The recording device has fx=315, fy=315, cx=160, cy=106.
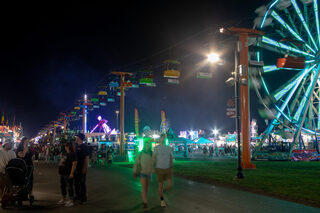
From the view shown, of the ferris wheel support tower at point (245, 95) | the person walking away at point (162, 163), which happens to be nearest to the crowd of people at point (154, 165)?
the person walking away at point (162, 163)

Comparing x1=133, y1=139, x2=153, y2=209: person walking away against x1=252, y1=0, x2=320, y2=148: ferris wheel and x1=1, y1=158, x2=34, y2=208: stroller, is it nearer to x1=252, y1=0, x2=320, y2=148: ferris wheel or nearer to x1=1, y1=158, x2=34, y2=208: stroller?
x1=1, y1=158, x2=34, y2=208: stroller

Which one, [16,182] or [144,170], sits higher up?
[144,170]

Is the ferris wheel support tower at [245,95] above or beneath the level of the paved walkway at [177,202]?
above

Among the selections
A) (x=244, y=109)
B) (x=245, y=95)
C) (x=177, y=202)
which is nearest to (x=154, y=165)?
(x=177, y=202)

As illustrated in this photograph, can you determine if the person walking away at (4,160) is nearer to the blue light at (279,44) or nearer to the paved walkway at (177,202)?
the paved walkway at (177,202)

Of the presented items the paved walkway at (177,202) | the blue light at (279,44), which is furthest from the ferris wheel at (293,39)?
the paved walkway at (177,202)

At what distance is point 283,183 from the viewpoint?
12508 mm

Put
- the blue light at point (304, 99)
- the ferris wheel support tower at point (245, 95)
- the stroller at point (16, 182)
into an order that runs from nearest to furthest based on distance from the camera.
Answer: the stroller at point (16, 182), the ferris wheel support tower at point (245, 95), the blue light at point (304, 99)

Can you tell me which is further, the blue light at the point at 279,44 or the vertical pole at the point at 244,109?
the blue light at the point at 279,44

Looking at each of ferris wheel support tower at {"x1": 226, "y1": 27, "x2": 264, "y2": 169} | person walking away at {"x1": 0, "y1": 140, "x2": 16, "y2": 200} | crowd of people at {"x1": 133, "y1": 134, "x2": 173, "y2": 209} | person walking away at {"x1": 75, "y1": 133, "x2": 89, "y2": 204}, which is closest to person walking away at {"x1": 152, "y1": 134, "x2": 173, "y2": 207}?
crowd of people at {"x1": 133, "y1": 134, "x2": 173, "y2": 209}

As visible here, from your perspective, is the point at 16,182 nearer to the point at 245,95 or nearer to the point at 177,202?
the point at 177,202

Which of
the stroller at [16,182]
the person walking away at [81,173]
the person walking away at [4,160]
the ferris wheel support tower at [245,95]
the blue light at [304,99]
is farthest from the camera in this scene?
the blue light at [304,99]

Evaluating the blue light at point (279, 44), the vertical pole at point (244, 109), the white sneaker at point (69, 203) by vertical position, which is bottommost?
the white sneaker at point (69, 203)

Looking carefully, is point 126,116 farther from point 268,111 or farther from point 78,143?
point 78,143
